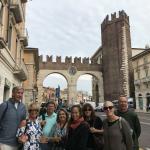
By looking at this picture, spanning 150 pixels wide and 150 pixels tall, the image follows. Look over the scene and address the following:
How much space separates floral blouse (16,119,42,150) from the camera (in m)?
3.96

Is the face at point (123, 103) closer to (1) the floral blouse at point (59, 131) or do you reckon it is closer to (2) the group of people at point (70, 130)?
(2) the group of people at point (70, 130)

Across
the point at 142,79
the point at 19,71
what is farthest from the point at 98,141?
the point at 142,79

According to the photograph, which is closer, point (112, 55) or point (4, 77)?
point (4, 77)

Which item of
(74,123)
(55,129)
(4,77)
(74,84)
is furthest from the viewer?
(74,84)

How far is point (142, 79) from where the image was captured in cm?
4212

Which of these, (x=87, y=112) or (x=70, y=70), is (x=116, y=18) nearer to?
(x=70, y=70)

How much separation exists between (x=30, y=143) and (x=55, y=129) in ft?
2.02

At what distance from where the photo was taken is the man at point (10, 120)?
12.8ft

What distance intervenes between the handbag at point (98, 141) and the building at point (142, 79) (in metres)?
36.6

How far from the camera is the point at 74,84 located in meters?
50.8

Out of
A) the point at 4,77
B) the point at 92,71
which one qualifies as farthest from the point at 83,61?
the point at 4,77

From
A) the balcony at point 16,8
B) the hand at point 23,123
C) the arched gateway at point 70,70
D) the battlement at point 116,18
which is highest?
the battlement at point 116,18

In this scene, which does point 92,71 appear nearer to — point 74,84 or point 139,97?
point 74,84

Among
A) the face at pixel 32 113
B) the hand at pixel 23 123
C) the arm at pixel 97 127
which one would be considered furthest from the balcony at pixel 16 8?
the arm at pixel 97 127
